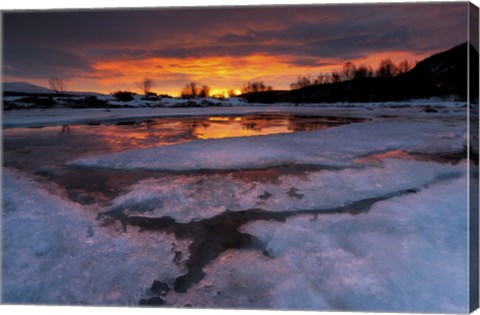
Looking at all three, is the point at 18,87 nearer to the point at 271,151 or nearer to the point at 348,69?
the point at 271,151

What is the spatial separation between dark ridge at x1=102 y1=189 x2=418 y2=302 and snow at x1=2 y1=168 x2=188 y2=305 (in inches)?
4.6

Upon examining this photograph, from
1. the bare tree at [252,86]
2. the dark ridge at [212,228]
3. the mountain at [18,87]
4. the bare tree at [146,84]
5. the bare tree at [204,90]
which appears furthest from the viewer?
the bare tree at [204,90]

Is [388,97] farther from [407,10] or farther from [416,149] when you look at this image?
[407,10]

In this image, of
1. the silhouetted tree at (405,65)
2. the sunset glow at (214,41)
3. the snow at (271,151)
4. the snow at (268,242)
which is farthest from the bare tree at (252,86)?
the snow at (268,242)

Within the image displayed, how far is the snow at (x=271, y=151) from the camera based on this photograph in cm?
452

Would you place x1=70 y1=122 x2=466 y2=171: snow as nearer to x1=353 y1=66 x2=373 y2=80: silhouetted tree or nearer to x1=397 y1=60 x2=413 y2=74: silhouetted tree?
x1=397 y1=60 x2=413 y2=74: silhouetted tree

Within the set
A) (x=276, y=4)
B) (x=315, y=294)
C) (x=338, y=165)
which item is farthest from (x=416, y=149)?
(x=315, y=294)

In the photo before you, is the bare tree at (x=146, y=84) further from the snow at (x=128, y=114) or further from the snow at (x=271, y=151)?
the snow at (x=128, y=114)

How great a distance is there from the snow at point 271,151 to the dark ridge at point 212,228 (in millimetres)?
1535

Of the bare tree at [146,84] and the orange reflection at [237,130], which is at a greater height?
the bare tree at [146,84]

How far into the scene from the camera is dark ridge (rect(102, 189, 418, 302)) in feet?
6.88

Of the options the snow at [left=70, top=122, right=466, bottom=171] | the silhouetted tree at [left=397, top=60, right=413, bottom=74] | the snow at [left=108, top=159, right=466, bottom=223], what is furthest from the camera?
the silhouetted tree at [left=397, top=60, right=413, bottom=74]

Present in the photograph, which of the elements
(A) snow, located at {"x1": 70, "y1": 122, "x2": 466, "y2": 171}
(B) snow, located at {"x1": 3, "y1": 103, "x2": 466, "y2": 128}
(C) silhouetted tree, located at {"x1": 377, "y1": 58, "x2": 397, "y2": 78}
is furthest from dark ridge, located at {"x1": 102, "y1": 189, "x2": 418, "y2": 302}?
(B) snow, located at {"x1": 3, "y1": 103, "x2": 466, "y2": 128}

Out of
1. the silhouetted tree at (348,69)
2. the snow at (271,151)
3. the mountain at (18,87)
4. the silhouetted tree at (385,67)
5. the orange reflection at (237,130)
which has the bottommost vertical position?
the snow at (271,151)
